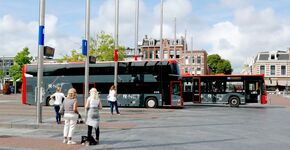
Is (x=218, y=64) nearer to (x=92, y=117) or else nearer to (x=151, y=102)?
(x=151, y=102)

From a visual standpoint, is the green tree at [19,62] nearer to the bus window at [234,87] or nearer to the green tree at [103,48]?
the green tree at [103,48]

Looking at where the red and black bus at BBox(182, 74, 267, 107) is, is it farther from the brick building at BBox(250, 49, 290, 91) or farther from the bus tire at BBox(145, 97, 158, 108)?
the brick building at BBox(250, 49, 290, 91)

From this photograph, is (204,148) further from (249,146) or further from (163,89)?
(163,89)

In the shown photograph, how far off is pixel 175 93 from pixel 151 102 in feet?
6.42

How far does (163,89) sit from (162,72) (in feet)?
4.17

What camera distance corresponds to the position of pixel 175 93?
24812 millimetres

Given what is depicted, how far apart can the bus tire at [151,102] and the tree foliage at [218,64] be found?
8020cm

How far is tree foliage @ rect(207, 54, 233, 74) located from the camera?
10262 cm

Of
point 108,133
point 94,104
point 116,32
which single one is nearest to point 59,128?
point 108,133

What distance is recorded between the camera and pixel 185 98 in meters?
29.8


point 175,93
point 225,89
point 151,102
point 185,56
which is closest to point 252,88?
point 225,89

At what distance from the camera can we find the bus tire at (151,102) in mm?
25145

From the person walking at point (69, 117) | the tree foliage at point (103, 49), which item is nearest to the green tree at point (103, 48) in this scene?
the tree foliage at point (103, 49)

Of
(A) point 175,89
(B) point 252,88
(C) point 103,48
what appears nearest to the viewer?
(A) point 175,89
